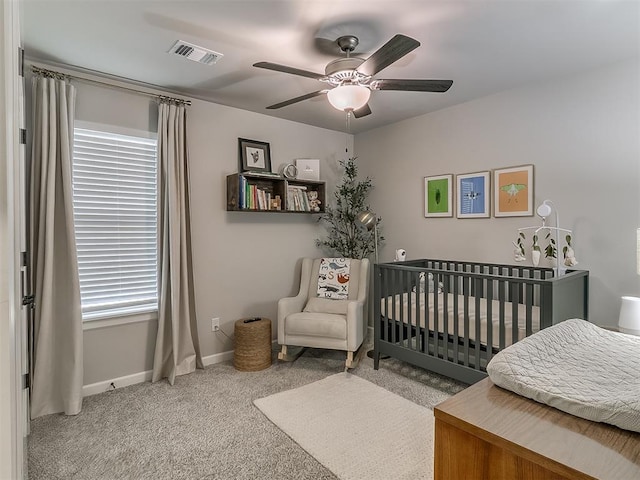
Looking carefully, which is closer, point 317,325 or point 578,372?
point 578,372

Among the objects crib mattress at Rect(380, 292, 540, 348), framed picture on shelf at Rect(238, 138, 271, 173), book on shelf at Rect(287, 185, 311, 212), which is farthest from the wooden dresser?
framed picture on shelf at Rect(238, 138, 271, 173)

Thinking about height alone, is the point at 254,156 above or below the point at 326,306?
above

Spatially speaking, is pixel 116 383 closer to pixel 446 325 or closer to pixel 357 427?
pixel 357 427

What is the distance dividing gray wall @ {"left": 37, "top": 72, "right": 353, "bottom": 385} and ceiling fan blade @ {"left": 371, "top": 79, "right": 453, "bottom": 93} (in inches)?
69.0

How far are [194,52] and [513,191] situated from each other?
8.80 feet

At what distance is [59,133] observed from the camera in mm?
2469

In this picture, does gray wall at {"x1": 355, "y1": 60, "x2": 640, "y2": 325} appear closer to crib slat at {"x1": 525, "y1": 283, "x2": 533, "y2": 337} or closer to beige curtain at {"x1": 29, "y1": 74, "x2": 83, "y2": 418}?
crib slat at {"x1": 525, "y1": 283, "x2": 533, "y2": 337}

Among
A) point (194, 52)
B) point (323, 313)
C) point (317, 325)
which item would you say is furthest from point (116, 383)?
point (194, 52)

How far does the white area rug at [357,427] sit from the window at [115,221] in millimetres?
1381

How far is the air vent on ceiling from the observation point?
224cm

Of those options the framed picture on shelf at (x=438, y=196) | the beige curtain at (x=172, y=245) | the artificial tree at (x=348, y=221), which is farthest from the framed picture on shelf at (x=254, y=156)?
the framed picture on shelf at (x=438, y=196)

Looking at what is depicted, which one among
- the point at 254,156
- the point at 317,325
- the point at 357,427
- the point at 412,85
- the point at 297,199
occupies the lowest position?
the point at 357,427

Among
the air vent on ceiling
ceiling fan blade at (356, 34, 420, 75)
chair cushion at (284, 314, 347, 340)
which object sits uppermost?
the air vent on ceiling

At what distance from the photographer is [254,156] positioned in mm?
3551
